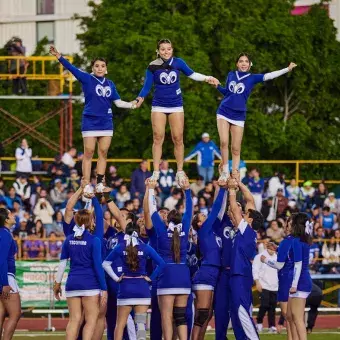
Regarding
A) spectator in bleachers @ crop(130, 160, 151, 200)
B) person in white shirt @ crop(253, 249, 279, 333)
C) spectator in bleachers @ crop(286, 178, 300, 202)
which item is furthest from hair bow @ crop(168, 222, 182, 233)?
spectator in bleachers @ crop(286, 178, 300, 202)

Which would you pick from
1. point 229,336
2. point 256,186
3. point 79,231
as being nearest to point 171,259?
point 79,231

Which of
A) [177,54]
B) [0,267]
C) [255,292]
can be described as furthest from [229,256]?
[177,54]

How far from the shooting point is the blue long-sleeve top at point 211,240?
71.9ft

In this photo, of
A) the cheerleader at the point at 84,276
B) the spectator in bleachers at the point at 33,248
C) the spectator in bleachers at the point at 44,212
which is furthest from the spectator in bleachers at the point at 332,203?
the cheerleader at the point at 84,276

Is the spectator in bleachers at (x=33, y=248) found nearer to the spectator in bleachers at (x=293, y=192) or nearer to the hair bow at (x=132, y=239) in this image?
the spectator in bleachers at (x=293, y=192)

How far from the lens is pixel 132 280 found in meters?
21.8

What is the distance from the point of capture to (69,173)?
37531 millimetres

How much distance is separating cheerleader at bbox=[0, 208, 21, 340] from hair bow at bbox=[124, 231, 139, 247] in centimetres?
181

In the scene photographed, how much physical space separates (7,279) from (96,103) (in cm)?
298

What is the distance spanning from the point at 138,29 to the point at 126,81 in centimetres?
186

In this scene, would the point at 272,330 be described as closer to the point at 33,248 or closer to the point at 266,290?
the point at 266,290

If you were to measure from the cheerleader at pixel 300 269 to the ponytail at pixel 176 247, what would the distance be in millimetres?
1783

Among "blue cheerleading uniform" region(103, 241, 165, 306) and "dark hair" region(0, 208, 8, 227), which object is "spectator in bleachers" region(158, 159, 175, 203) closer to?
"dark hair" region(0, 208, 8, 227)

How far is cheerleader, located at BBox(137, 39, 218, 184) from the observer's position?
22.5m
